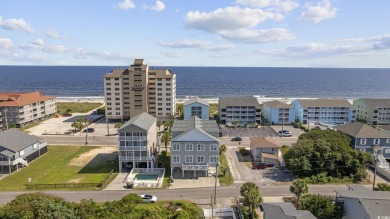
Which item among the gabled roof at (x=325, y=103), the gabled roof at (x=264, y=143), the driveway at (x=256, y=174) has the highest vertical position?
the gabled roof at (x=325, y=103)

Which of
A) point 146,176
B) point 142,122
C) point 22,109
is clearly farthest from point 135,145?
point 22,109

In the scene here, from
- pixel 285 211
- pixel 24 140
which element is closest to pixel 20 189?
pixel 24 140

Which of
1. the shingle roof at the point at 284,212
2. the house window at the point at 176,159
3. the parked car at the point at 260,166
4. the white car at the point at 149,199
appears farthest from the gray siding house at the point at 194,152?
the shingle roof at the point at 284,212

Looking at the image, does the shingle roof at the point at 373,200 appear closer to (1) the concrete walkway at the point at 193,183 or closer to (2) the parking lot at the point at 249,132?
(1) the concrete walkway at the point at 193,183

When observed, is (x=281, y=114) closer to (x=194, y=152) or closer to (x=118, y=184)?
(x=194, y=152)

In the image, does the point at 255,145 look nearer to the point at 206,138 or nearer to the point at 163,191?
the point at 206,138

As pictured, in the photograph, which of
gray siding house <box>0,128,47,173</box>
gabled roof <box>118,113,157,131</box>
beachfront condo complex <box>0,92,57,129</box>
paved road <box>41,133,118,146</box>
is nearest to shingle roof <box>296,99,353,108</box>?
gabled roof <box>118,113,157,131</box>
